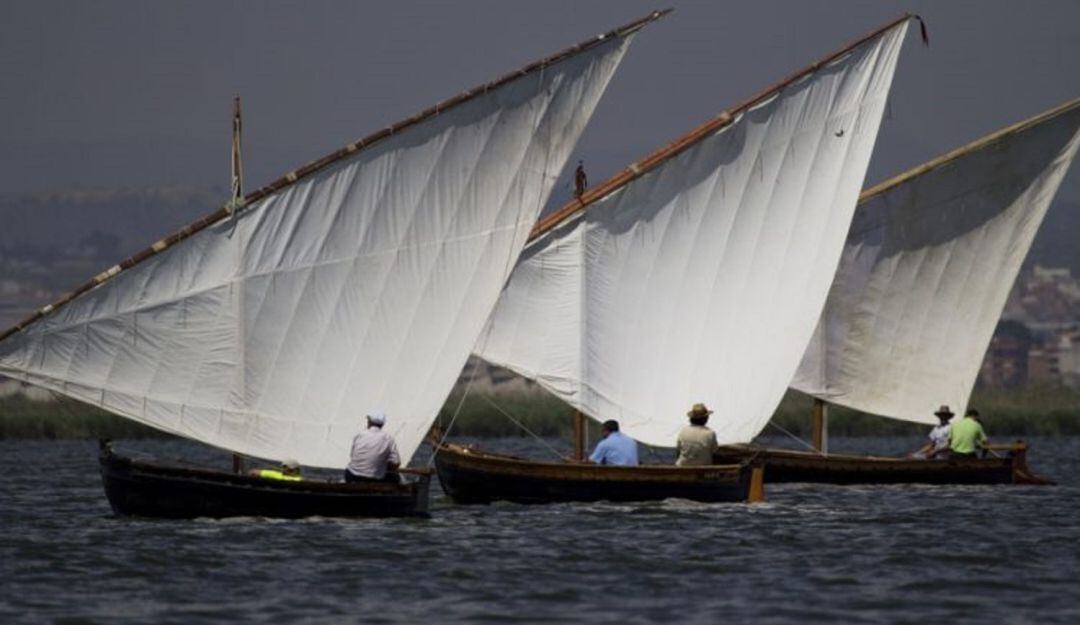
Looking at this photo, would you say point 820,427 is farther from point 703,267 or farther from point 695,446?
point 695,446

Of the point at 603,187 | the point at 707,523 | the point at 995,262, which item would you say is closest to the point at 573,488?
the point at 707,523

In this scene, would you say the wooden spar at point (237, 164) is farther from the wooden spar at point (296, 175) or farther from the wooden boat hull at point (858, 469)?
the wooden boat hull at point (858, 469)

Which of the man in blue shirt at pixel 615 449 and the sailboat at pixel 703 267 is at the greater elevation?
the sailboat at pixel 703 267

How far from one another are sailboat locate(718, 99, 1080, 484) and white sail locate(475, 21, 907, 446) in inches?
252

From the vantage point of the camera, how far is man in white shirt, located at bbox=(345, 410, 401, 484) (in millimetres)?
38594

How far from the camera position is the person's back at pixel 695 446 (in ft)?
144

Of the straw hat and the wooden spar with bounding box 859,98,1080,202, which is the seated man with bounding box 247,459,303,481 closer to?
the straw hat

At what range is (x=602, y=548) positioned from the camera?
3597cm

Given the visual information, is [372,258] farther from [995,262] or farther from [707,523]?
[995,262]

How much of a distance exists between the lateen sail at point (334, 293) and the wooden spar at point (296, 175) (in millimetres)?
37

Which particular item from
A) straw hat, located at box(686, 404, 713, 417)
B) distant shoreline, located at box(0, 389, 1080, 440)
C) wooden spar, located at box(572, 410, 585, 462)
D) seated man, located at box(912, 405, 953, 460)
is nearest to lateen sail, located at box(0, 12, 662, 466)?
straw hat, located at box(686, 404, 713, 417)

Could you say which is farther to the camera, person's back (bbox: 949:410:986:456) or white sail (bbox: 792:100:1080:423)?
white sail (bbox: 792:100:1080:423)

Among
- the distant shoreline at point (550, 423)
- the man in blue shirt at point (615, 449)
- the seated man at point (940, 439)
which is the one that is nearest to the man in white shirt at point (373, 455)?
the man in blue shirt at point (615, 449)

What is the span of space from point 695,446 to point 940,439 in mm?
11664
